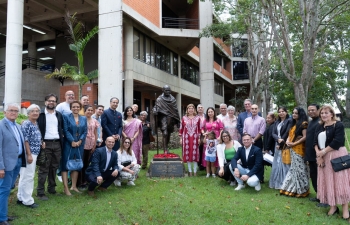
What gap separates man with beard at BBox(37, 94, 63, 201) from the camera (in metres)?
5.35

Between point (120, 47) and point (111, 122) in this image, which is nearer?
point (111, 122)

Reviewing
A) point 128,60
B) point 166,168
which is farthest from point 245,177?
point 128,60

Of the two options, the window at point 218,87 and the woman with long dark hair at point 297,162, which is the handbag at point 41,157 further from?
the window at point 218,87

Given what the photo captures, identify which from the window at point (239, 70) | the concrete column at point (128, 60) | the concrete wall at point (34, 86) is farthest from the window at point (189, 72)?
the window at point (239, 70)

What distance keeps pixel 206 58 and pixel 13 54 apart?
463 inches

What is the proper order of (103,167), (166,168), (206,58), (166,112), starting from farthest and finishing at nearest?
(206,58)
(166,112)
(166,168)
(103,167)

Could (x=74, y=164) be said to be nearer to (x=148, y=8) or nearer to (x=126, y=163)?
(x=126, y=163)

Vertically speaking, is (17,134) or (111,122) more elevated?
(111,122)

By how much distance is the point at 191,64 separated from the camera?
26797 millimetres

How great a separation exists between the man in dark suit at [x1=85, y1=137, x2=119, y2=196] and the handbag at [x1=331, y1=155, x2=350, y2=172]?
12.8 ft

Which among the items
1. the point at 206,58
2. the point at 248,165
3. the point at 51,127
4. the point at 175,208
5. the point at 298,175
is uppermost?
the point at 206,58

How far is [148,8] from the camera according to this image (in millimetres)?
16953

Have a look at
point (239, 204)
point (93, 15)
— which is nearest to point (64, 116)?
point (239, 204)

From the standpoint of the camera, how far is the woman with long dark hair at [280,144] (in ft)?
20.1
